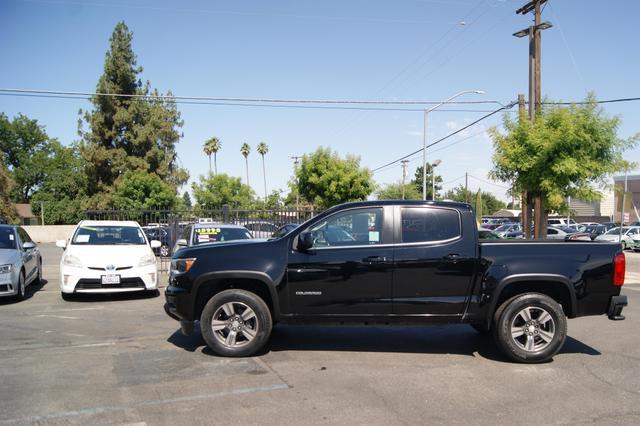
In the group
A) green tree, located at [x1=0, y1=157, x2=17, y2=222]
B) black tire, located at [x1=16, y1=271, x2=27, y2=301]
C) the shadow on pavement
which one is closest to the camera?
black tire, located at [x1=16, y1=271, x2=27, y2=301]

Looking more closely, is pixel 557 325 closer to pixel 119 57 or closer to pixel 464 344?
pixel 464 344

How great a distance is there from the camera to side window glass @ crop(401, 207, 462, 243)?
6398mm

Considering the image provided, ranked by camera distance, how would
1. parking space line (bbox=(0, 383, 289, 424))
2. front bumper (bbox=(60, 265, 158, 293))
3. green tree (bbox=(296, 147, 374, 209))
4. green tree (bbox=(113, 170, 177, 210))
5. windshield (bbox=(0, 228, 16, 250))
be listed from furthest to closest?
green tree (bbox=(113, 170, 177, 210))
green tree (bbox=(296, 147, 374, 209))
windshield (bbox=(0, 228, 16, 250))
front bumper (bbox=(60, 265, 158, 293))
parking space line (bbox=(0, 383, 289, 424))

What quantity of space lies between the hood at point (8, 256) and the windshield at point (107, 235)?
3.41 feet

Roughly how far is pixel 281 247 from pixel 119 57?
43113 millimetres

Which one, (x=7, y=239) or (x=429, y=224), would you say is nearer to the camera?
(x=429, y=224)

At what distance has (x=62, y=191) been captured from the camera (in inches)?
2285

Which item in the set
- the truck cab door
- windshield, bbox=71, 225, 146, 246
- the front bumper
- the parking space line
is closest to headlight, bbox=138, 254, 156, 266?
the front bumper

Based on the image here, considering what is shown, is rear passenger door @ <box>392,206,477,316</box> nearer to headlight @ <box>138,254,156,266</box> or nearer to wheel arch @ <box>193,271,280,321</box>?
wheel arch @ <box>193,271,280,321</box>

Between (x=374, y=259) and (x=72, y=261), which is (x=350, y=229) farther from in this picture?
(x=72, y=261)

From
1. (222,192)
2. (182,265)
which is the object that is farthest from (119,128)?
(182,265)

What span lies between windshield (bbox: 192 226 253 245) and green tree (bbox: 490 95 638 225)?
31.5 feet

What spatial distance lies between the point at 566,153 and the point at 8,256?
14.9m

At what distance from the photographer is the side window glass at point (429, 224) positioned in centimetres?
640
